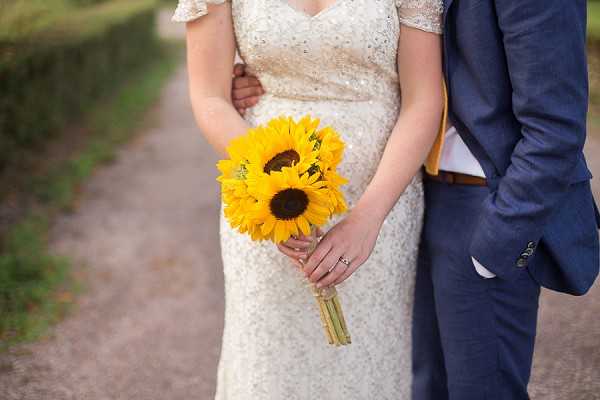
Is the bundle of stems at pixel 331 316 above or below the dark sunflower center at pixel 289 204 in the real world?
below

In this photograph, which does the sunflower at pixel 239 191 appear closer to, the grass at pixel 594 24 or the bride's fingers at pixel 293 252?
the bride's fingers at pixel 293 252

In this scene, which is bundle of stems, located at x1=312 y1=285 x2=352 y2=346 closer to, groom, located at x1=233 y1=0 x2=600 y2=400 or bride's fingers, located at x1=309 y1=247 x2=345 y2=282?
bride's fingers, located at x1=309 y1=247 x2=345 y2=282

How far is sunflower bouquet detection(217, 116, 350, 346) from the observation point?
1758 mm

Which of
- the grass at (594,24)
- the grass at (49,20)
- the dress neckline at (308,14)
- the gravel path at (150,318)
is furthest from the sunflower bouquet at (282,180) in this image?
the grass at (594,24)

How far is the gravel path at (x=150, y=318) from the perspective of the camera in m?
4.02

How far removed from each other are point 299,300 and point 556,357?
2.46 meters

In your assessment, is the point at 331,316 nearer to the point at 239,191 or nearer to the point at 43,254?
the point at 239,191

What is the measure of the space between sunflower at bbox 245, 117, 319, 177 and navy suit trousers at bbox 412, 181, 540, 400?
2.22ft

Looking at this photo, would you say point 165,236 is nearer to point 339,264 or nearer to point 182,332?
point 182,332

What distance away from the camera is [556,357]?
4.10 metres

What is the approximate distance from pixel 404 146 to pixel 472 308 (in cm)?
59

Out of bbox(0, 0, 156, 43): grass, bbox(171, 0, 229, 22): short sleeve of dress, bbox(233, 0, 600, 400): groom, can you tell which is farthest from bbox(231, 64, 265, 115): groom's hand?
bbox(0, 0, 156, 43): grass

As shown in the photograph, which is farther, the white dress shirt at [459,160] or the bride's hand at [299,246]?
the white dress shirt at [459,160]

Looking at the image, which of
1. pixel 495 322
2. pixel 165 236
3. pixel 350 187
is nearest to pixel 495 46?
pixel 350 187
